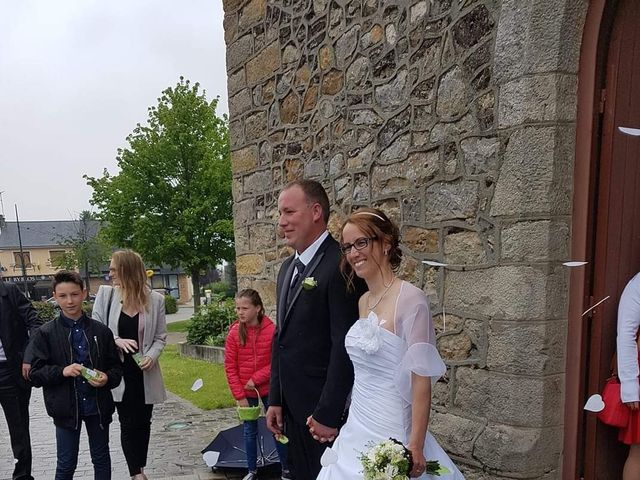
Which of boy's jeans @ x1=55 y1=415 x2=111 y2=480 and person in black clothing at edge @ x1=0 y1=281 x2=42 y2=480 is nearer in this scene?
boy's jeans @ x1=55 y1=415 x2=111 y2=480

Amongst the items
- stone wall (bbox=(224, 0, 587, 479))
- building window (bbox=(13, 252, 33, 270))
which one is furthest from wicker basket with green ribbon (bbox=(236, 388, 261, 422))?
building window (bbox=(13, 252, 33, 270))

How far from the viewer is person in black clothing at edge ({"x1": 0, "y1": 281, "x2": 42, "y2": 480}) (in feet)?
12.2

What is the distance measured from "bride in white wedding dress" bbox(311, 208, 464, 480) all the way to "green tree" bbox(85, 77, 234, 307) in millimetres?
17098

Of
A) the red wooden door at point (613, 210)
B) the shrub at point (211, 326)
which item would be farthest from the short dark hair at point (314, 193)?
the shrub at point (211, 326)

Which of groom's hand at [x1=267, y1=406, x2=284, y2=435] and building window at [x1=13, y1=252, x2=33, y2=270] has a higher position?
groom's hand at [x1=267, y1=406, x2=284, y2=435]

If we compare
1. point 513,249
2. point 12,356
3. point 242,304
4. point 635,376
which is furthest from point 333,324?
point 12,356

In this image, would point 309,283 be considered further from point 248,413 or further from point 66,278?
point 66,278

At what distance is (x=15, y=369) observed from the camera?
3.76 m

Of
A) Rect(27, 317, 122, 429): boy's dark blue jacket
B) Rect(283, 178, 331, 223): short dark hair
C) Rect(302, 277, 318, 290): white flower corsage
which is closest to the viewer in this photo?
Rect(302, 277, 318, 290): white flower corsage

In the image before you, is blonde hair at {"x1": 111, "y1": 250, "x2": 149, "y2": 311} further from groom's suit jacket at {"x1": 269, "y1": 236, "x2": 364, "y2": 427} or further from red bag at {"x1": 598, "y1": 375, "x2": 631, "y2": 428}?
red bag at {"x1": 598, "y1": 375, "x2": 631, "y2": 428}

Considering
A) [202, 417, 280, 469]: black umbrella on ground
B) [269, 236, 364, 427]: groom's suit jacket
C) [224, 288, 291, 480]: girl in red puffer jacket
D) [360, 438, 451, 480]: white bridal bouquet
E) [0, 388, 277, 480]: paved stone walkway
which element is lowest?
[0, 388, 277, 480]: paved stone walkway

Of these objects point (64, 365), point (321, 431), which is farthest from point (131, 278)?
point (321, 431)

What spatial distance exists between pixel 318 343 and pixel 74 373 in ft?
5.77

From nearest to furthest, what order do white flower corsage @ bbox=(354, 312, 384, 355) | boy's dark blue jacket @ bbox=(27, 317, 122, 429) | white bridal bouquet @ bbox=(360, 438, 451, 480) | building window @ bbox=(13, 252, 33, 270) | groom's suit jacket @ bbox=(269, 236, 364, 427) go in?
white bridal bouquet @ bbox=(360, 438, 451, 480)
white flower corsage @ bbox=(354, 312, 384, 355)
groom's suit jacket @ bbox=(269, 236, 364, 427)
boy's dark blue jacket @ bbox=(27, 317, 122, 429)
building window @ bbox=(13, 252, 33, 270)
